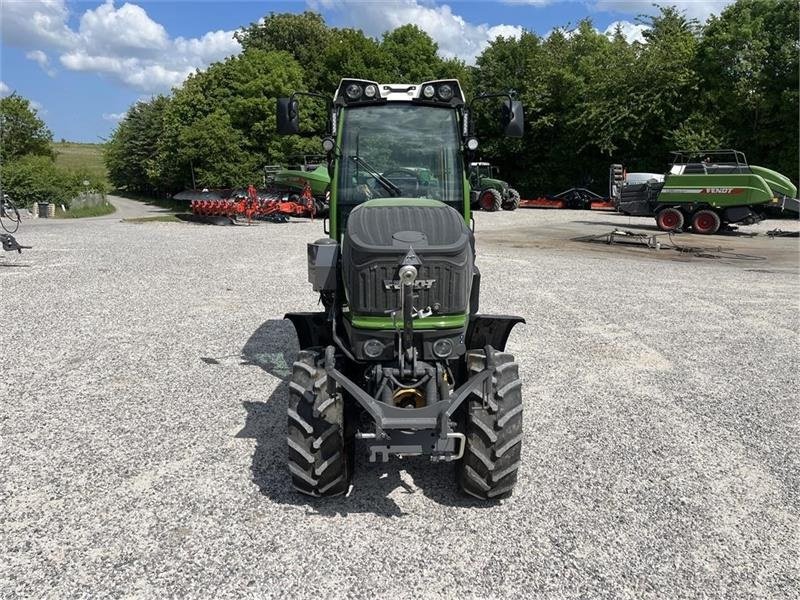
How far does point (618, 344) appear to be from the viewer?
7.53 metres

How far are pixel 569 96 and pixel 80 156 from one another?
69458mm

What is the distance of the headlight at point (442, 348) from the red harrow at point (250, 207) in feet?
64.5

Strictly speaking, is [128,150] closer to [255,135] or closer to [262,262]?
[255,135]

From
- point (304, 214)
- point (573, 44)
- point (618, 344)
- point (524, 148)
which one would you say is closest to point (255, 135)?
→ point (304, 214)

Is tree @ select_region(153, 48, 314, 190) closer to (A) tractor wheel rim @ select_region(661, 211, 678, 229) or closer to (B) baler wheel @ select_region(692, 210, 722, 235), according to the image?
(A) tractor wheel rim @ select_region(661, 211, 678, 229)

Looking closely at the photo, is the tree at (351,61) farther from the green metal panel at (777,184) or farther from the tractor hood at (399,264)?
the tractor hood at (399,264)

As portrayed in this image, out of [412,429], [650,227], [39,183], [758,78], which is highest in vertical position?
[758,78]

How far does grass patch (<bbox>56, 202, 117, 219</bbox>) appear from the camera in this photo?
3077 cm

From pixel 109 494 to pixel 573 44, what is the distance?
37918 millimetres

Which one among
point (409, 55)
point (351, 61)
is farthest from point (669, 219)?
point (409, 55)

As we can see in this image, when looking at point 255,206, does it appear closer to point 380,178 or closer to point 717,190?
point 717,190

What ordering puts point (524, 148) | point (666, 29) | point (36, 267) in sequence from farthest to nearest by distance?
point (524, 148) < point (666, 29) < point (36, 267)

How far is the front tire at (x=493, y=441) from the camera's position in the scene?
362 centimetres

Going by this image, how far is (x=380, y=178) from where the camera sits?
17.1 ft
